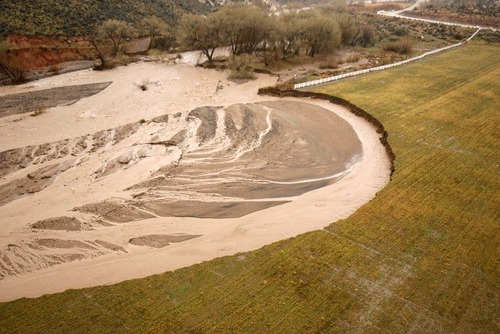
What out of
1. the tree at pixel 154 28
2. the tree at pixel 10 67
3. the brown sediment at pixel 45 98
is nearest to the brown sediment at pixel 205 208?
the brown sediment at pixel 45 98

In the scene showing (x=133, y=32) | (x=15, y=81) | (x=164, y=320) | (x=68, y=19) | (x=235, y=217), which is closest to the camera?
(x=164, y=320)

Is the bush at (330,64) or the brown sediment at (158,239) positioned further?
the bush at (330,64)

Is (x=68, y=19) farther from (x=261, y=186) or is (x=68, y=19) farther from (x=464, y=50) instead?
(x=464, y=50)

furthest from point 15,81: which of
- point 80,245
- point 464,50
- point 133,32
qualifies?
point 464,50

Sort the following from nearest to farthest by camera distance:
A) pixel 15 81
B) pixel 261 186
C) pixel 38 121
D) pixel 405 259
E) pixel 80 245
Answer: pixel 405 259
pixel 80 245
pixel 261 186
pixel 38 121
pixel 15 81

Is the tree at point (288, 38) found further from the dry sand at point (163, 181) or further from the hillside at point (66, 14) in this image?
the hillside at point (66, 14)

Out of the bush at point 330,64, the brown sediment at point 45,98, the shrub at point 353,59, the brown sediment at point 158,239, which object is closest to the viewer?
the brown sediment at point 158,239

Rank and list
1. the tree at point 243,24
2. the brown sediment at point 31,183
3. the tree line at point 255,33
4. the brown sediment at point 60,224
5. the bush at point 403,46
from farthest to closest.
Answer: the bush at point 403,46 → the tree line at point 255,33 → the tree at point 243,24 → the brown sediment at point 31,183 → the brown sediment at point 60,224

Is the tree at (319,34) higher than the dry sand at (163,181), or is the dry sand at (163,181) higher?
the tree at (319,34)
